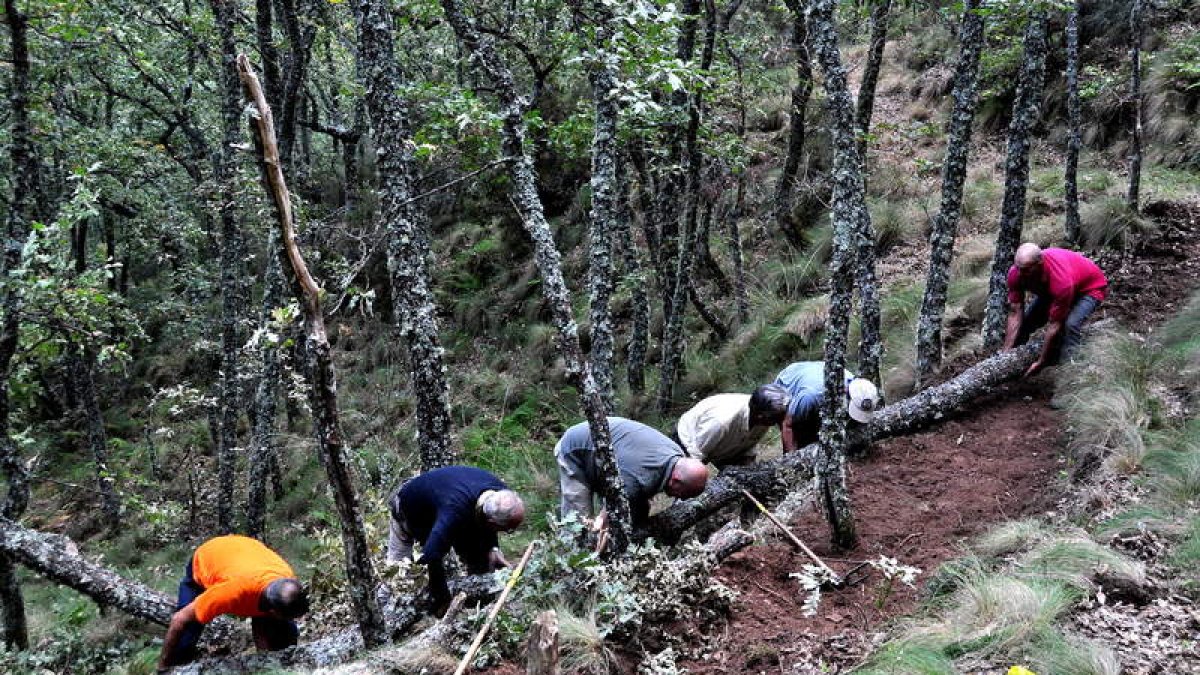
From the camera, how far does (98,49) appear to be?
10.4 metres

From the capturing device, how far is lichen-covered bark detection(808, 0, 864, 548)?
4992mm

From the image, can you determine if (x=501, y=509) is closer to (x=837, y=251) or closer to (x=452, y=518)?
(x=452, y=518)

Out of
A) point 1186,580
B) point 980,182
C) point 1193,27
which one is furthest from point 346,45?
point 1186,580

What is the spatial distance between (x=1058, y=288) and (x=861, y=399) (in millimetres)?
2386

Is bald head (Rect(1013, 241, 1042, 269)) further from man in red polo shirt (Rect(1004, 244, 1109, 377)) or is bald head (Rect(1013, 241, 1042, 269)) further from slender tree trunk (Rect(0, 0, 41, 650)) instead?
slender tree trunk (Rect(0, 0, 41, 650))

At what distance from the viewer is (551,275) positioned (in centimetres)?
513

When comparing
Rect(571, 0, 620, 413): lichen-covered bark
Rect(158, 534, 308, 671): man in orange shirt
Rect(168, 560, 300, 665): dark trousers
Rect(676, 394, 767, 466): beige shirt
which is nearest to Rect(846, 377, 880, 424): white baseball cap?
Rect(676, 394, 767, 466): beige shirt

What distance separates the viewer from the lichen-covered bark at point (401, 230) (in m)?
6.18

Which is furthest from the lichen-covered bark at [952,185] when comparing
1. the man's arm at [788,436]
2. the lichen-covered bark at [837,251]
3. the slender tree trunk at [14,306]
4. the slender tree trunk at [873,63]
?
the slender tree trunk at [14,306]

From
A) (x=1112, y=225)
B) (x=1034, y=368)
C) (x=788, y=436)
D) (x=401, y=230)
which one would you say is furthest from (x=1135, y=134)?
(x=401, y=230)

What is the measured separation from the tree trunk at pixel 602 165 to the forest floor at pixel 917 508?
75.0 inches

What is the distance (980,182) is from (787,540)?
9196mm

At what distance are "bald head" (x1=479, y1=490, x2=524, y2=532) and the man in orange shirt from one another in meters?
1.40

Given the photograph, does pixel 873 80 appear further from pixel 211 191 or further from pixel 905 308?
pixel 211 191
